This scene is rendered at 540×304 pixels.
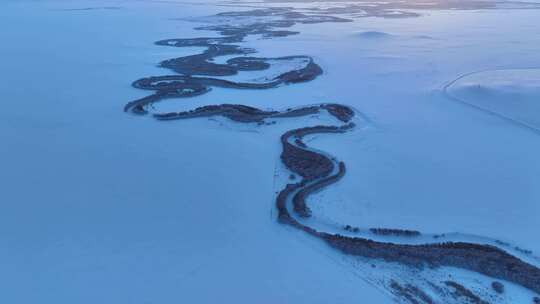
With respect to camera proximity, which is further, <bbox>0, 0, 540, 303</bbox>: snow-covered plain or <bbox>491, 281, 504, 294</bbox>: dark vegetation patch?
<bbox>0, 0, 540, 303</bbox>: snow-covered plain

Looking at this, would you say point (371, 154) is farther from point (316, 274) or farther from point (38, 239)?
point (38, 239)

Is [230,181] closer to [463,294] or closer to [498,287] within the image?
[463,294]

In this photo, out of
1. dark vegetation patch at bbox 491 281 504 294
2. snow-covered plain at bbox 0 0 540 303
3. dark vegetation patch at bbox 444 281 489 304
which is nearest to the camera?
dark vegetation patch at bbox 444 281 489 304

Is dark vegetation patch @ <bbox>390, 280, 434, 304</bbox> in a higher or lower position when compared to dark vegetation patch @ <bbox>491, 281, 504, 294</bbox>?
lower

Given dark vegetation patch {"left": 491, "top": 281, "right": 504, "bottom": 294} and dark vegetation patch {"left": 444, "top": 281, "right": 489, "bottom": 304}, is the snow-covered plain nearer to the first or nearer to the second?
dark vegetation patch {"left": 491, "top": 281, "right": 504, "bottom": 294}

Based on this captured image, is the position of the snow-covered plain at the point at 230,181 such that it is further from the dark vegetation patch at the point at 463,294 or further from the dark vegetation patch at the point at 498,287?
the dark vegetation patch at the point at 463,294

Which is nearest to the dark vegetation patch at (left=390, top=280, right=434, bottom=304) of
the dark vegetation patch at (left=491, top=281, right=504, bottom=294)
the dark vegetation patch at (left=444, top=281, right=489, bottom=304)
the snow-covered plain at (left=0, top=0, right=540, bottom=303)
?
the snow-covered plain at (left=0, top=0, right=540, bottom=303)

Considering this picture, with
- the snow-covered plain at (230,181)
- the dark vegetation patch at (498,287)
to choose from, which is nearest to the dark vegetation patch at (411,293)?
the snow-covered plain at (230,181)

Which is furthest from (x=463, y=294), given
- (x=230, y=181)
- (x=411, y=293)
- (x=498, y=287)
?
(x=230, y=181)

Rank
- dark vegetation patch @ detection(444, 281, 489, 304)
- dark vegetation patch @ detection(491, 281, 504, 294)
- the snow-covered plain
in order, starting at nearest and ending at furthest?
dark vegetation patch @ detection(444, 281, 489, 304), dark vegetation patch @ detection(491, 281, 504, 294), the snow-covered plain
